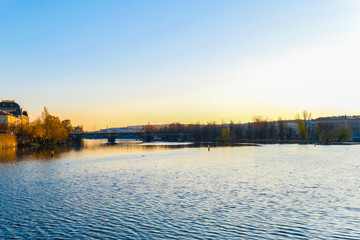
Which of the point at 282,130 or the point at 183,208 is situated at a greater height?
the point at 282,130

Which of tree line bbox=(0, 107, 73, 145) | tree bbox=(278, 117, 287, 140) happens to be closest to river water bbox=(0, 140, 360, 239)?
tree line bbox=(0, 107, 73, 145)

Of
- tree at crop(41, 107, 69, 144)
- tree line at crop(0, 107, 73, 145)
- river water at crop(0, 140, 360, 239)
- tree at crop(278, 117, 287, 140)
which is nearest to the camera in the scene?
river water at crop(0, 140, 360, 239)

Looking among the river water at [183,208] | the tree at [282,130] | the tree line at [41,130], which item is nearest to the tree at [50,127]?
the tree line at [41,130]

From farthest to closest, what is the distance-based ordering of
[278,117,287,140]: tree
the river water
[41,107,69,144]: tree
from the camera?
[278,117,287,140]: tree < [41,107,69,144]: tree < the river water

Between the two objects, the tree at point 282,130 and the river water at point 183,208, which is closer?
the river water at point 183,208

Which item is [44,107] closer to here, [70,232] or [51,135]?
[51,135]

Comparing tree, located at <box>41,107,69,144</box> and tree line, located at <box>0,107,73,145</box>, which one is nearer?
tree line, located at <box>0,107,73,145</box>

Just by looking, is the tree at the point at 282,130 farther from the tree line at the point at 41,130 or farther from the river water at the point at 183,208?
the river water at the point at 183,208

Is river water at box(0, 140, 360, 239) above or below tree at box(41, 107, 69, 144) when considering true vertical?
below

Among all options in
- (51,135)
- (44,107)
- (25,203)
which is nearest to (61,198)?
(25,203)

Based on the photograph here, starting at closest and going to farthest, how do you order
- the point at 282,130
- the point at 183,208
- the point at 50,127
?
1. the point at 183,208
2. the point at 50,127
3. the point at 282,130

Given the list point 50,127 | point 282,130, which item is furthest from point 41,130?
point 282,130

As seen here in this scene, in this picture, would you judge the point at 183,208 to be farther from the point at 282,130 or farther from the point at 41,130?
the point at 282,130

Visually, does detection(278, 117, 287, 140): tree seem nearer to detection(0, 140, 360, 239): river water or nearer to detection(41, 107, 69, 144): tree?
detection(41, 107, 69, 144): tree
